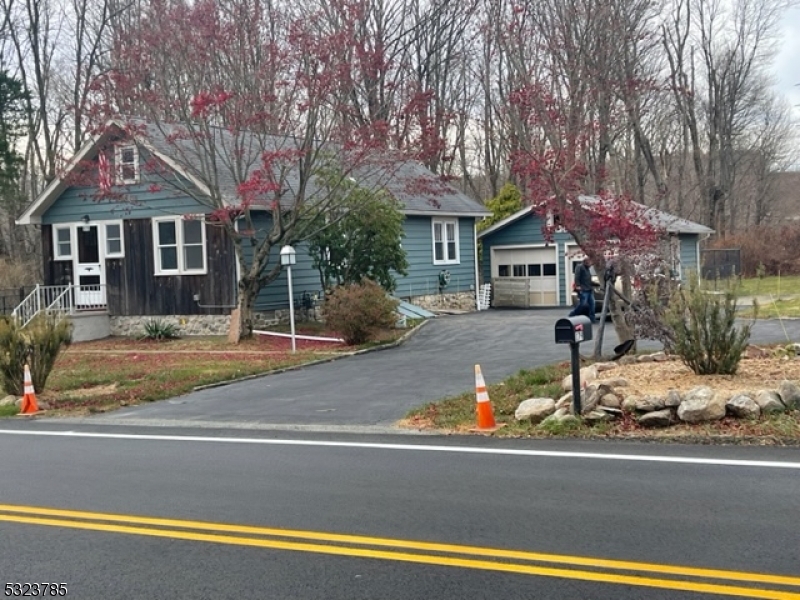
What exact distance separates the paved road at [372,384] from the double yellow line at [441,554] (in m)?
5.01

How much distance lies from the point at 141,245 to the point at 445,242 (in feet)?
36.9

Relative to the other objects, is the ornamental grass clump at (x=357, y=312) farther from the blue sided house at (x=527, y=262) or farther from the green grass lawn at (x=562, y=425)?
the blue sided house at (x=527, y=262)

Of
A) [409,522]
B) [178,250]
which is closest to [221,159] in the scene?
[178,250]

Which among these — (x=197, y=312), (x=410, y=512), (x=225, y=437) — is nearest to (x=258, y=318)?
(x=197, y=312)

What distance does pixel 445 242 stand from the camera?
110ft

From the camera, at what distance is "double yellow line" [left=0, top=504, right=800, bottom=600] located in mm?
5406

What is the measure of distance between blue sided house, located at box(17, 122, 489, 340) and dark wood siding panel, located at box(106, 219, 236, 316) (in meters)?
0.03

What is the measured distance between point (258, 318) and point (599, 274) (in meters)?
12.6

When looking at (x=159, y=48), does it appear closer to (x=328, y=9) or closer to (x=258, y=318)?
(x=328, y=9)

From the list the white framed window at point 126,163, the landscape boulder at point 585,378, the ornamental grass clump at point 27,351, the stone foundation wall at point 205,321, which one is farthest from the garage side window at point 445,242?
the landscape boulder at point 585,378

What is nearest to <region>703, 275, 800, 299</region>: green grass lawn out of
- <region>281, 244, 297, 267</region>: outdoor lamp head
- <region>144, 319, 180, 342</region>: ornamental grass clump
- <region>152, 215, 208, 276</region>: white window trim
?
<region>281, 244, 297, 267</region>: outdoor lamp head

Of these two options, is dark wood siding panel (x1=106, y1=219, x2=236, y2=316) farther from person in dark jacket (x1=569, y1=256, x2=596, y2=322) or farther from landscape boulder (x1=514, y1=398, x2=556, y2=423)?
landscape boulder (x1=514, y1=398, x2=556, y2=423)

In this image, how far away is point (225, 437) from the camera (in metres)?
11.7

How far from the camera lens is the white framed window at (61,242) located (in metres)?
28.8
